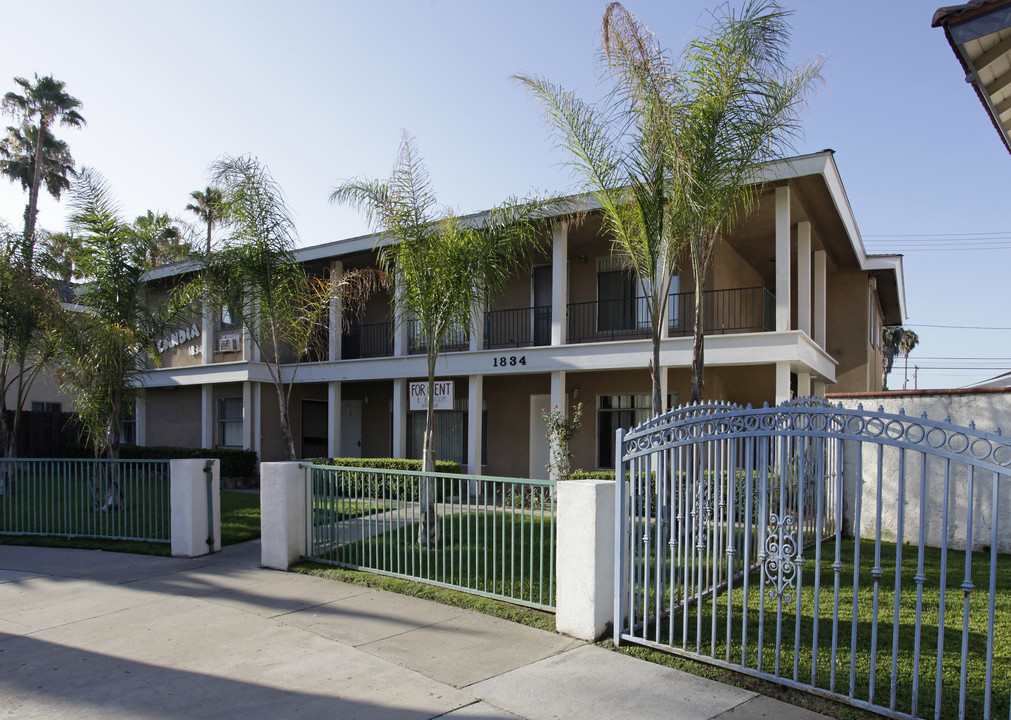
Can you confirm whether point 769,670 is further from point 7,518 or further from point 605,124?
point 7,518

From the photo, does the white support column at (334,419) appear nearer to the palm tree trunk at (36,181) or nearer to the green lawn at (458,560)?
the green lawn at (458,560)

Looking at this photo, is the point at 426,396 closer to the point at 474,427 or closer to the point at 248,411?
the point at 474,427

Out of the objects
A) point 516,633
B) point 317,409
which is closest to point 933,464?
point 516,633

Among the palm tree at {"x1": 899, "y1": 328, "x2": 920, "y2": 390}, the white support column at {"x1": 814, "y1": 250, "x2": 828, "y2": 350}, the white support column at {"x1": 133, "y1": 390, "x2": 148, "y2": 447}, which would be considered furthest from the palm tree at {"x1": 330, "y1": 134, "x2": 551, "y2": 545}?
the palm tree at {"x1": 899, "y1": 328, "x2": 920, "y2": 390}

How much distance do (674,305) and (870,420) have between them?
1130cm

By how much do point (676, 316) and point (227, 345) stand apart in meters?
12.9

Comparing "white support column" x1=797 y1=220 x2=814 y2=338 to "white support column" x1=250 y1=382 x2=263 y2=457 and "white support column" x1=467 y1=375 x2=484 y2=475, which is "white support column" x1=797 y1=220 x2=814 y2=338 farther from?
"white support column" x1=250 y1=382 x2=263 y2=457

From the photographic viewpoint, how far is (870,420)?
14.1 feet

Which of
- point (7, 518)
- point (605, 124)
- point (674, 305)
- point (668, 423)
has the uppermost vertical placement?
point (605, 124)

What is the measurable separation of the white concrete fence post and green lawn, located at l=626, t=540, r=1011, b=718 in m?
0.46

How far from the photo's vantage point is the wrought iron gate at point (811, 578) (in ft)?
12.9

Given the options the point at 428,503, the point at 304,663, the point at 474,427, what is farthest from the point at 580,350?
the point at 304,663

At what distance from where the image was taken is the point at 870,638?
214 inches

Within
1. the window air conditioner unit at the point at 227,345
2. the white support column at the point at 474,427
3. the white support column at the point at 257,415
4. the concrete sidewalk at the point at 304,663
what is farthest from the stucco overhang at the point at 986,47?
the window air conditioner unit at the point at 227,345
